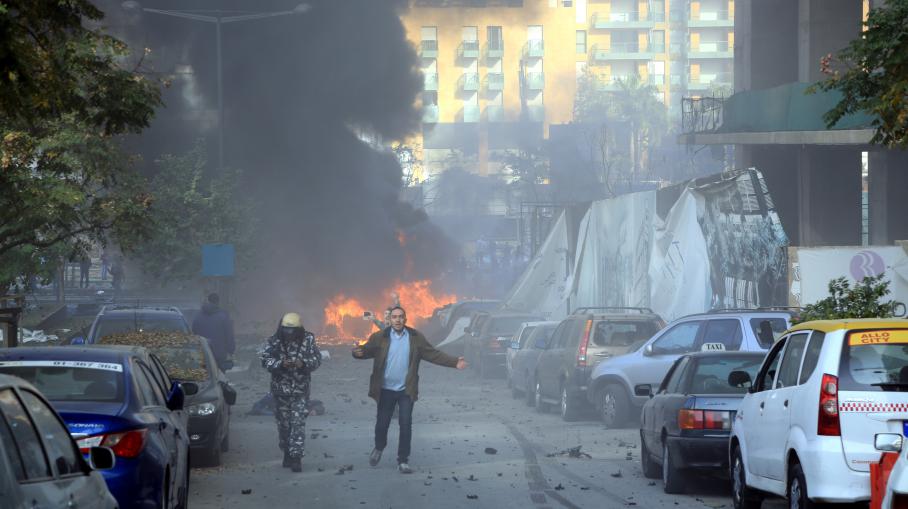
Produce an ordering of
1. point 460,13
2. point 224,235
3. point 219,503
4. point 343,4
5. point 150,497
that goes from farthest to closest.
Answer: point 460,13 < point 343,4 < point 224,235 < point 219,503 < point 150,497

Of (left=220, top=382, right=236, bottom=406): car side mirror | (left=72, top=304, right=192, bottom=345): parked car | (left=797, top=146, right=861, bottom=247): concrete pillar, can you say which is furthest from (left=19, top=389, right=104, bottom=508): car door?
(left=797, top=146, right=861, bottom=247): concrete pillar

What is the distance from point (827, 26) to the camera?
34125 mm

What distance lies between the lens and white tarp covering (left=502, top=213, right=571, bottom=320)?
3744cm

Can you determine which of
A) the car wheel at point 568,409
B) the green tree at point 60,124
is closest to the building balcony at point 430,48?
the green tree at point 60,124

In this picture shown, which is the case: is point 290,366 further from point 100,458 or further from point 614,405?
point 100,458

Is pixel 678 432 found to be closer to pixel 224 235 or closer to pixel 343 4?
pixel 224 235

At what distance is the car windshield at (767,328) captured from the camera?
17.5 metres

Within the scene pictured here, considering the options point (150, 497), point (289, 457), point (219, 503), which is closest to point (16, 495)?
point (150, 497)

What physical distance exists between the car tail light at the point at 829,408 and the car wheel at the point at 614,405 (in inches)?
431

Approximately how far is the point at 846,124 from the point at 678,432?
15907 millimetres

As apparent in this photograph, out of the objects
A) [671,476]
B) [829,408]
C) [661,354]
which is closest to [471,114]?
[661,354]

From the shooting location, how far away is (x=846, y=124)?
26.4 meters

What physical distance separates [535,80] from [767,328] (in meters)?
93.7

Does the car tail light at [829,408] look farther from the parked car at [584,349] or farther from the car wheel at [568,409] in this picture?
the car wheel at [568,409]
